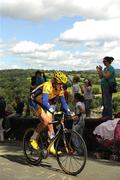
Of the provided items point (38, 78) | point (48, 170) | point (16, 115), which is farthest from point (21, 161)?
point (16, 115)

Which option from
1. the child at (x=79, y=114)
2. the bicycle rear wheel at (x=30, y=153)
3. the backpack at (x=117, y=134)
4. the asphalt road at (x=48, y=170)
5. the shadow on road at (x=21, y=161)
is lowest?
the asphalt road at (x=48, y=170)

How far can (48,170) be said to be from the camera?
29.5ft

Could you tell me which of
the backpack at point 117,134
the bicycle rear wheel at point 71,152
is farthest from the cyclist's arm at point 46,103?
the backpack at point 117,134

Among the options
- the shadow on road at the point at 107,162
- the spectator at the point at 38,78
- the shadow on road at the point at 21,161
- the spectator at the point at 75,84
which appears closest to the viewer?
the shadow on road at the point at 21,161

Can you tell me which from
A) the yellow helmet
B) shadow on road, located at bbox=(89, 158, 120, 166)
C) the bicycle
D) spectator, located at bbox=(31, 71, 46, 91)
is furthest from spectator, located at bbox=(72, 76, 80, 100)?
the yellow helmet

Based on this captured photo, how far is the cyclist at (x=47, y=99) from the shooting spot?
29.6 feet

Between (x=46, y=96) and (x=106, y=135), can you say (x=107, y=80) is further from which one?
(x=46, y=96)

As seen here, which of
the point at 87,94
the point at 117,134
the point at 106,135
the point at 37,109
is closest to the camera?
the point at 37,109

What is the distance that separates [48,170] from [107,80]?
Answer: 382cm

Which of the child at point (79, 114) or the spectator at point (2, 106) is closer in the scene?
the child at point (79, 114)

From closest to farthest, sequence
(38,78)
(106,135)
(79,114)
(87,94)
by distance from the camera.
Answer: (106,135) → (79,114) → (87,94) → (38,78)

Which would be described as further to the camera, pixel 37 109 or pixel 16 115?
pixel 16 115

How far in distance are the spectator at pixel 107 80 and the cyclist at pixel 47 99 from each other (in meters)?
2.85

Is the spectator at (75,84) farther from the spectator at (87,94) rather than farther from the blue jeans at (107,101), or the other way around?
the blue jeans at (107,101)
